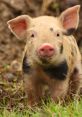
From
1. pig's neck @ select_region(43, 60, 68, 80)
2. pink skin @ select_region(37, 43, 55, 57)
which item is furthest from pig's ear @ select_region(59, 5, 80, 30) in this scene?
pink skin @ select_region(37, 43, 55, 57)

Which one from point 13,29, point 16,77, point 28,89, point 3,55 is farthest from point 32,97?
point 3,55

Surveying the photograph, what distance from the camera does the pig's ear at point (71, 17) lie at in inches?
303

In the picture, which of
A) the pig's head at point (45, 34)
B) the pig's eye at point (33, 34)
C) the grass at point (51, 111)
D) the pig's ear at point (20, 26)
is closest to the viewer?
the grass at point (51, 111)

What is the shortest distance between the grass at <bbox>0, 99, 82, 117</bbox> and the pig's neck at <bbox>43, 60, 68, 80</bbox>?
1.33 ft

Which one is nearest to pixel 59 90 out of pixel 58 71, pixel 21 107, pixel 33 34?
pixel 58 71

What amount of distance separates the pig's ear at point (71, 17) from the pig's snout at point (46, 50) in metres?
0.84

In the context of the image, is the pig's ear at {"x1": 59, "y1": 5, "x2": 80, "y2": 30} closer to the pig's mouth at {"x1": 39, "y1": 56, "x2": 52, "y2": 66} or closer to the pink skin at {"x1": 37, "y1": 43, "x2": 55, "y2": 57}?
the pig's mouth at {"x1": 39, "y1": 56, "x2": 52, "y2": 66}

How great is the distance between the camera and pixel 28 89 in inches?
300

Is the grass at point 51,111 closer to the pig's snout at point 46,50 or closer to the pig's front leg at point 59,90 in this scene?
the pig's front leg at point 59,90

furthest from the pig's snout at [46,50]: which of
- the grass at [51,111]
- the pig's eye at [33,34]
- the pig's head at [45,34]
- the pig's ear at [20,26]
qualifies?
the pig's ear at [20,26]

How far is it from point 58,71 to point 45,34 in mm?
515

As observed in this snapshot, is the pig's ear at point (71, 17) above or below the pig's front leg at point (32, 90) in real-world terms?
above

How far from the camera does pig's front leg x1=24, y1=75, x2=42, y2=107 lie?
7.50 m

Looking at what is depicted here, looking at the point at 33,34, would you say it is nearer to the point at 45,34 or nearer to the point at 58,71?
the point at 45,34
